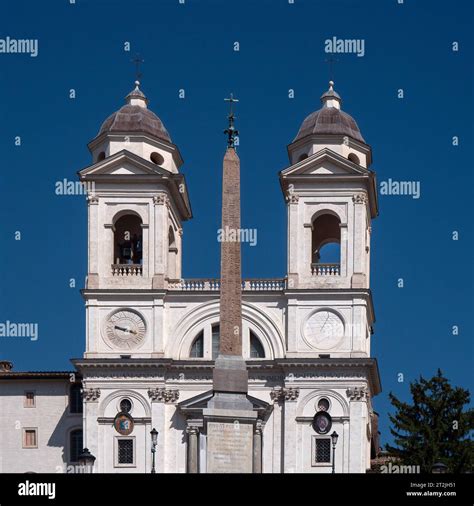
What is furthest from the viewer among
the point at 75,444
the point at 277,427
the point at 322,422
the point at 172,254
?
the point at 172,254

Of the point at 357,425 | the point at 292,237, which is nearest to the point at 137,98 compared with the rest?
the point at 292,237

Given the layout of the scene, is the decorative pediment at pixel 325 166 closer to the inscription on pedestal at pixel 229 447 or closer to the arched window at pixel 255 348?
the arched window at pixel 255 348

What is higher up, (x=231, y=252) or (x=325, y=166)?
(x=325, y=166)

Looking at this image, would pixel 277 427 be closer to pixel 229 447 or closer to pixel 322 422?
pixel 322 422

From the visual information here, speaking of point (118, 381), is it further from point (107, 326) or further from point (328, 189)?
point (328, 189)

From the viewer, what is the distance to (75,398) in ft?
365

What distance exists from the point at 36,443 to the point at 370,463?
56.6 feet

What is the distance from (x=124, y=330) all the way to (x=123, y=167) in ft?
27.2

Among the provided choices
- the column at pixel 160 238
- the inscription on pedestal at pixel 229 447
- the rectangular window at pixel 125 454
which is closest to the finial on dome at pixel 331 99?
the column at pixel 160 238

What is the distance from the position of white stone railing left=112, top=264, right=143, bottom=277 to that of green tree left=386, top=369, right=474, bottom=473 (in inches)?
581
